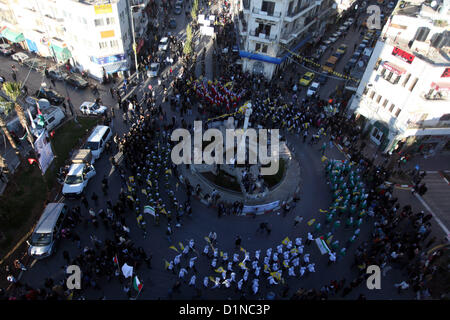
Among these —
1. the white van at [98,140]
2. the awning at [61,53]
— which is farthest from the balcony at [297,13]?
the awning at [61,53]

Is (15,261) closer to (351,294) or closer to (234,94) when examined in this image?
(351,294)

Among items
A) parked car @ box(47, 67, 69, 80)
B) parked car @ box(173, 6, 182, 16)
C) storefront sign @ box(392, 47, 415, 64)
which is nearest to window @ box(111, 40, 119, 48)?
parked car @ box(47, 67, 69, 80)

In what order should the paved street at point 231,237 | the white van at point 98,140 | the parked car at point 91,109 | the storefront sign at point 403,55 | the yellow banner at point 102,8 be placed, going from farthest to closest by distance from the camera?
the parked car at point 91,109 → the yellow banner at point 102,8 → the white van at point 98,140 → the storefront sign at point 403,55 → the paved street at point 231,237

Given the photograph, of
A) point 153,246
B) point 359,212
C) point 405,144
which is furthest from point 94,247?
point 405,144

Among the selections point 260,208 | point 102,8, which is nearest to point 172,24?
point 102,8

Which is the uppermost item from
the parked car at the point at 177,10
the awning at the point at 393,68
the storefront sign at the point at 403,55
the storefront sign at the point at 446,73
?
the storefront sign at the point at 403,55

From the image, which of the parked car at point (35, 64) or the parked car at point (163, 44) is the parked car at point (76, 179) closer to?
the parked car at point (35, 64)

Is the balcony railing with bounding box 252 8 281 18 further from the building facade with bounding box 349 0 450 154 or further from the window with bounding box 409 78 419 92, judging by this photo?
the window with bounding box 409 78 419 92
